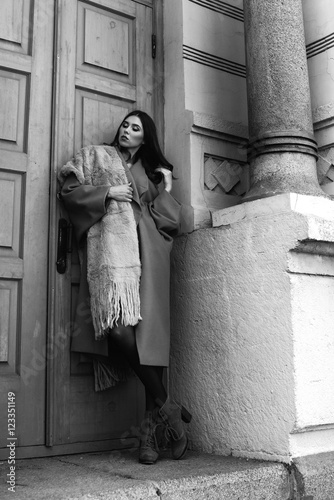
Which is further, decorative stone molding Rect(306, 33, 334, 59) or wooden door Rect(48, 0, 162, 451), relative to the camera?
decorative stone molding Rect(306, 33, 334, 59)

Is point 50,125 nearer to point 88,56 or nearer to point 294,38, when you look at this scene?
point 88,56

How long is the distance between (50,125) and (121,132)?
1.38ft

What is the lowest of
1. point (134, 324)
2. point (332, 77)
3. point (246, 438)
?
point (246, 438)

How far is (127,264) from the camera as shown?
11.2 ft

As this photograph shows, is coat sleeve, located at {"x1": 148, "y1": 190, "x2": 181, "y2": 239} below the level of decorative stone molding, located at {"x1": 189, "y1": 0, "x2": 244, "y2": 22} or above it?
below

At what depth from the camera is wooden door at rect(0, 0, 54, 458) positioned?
3412 millimetres

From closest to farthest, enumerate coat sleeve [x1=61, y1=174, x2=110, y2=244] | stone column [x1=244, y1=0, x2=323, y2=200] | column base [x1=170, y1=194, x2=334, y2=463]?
column base [x1=170, y1=194, x2=334, y2=463]
coat sleeve [x1=61, y1=174, x2=110, y2=244]
stone column [x1=244, y1=0, x2=323, y2=200]

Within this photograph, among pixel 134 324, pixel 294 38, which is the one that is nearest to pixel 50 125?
pixel 134 324

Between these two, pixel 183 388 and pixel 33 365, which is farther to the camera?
pixel 183 388

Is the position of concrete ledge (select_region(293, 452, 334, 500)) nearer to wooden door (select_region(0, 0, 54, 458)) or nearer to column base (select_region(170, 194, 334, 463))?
column base (select_region(170, 194, 334, 463))

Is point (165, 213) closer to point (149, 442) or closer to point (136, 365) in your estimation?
point (136, 365)

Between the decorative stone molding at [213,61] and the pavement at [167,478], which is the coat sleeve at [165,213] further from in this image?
the pavement at [167,478]

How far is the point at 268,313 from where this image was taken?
3363 millimetres

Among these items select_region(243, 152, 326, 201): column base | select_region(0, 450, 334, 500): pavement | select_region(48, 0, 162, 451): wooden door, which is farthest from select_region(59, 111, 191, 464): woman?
select_region(243, 152, 326, 201): column base
